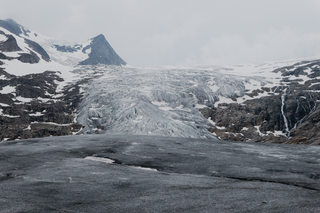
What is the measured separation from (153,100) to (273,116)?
37.8 meters

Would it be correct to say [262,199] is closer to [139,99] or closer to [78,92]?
[139,99]

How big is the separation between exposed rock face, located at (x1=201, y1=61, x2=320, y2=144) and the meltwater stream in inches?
253

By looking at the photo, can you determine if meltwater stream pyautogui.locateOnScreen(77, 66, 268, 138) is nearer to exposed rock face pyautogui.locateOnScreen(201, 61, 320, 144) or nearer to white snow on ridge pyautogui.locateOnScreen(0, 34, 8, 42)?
exposed rock face pyautogui.locateOnScreen(201, 61, 320, 144)

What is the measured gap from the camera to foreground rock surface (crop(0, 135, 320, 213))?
13.4 m

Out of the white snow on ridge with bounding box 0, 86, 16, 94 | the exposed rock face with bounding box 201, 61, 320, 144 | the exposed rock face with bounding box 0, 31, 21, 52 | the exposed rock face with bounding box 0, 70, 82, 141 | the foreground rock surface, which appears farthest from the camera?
the exposed rock face with bounding box 0, 31, 21, 52

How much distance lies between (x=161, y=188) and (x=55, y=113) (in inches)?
4201

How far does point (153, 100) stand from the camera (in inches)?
4552

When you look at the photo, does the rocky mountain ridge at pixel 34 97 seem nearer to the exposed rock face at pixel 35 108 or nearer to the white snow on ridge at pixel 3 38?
the exposed rock face at pixel 35 108

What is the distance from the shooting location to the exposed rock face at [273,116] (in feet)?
337

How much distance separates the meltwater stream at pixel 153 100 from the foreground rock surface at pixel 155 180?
65286mm

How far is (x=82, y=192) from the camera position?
15.3 metres

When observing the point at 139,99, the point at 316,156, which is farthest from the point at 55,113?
the point at 316,156

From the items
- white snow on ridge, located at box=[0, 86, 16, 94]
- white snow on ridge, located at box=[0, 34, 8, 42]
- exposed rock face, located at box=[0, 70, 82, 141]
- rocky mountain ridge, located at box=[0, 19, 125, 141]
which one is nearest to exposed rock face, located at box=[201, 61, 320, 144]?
exposed rock face, located at box=[0, 70, 82, 141]

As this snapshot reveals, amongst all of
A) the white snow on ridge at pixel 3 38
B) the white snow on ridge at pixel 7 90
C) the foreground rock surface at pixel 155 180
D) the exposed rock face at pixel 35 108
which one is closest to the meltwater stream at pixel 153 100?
the exposed rock face at pixel 35 108
